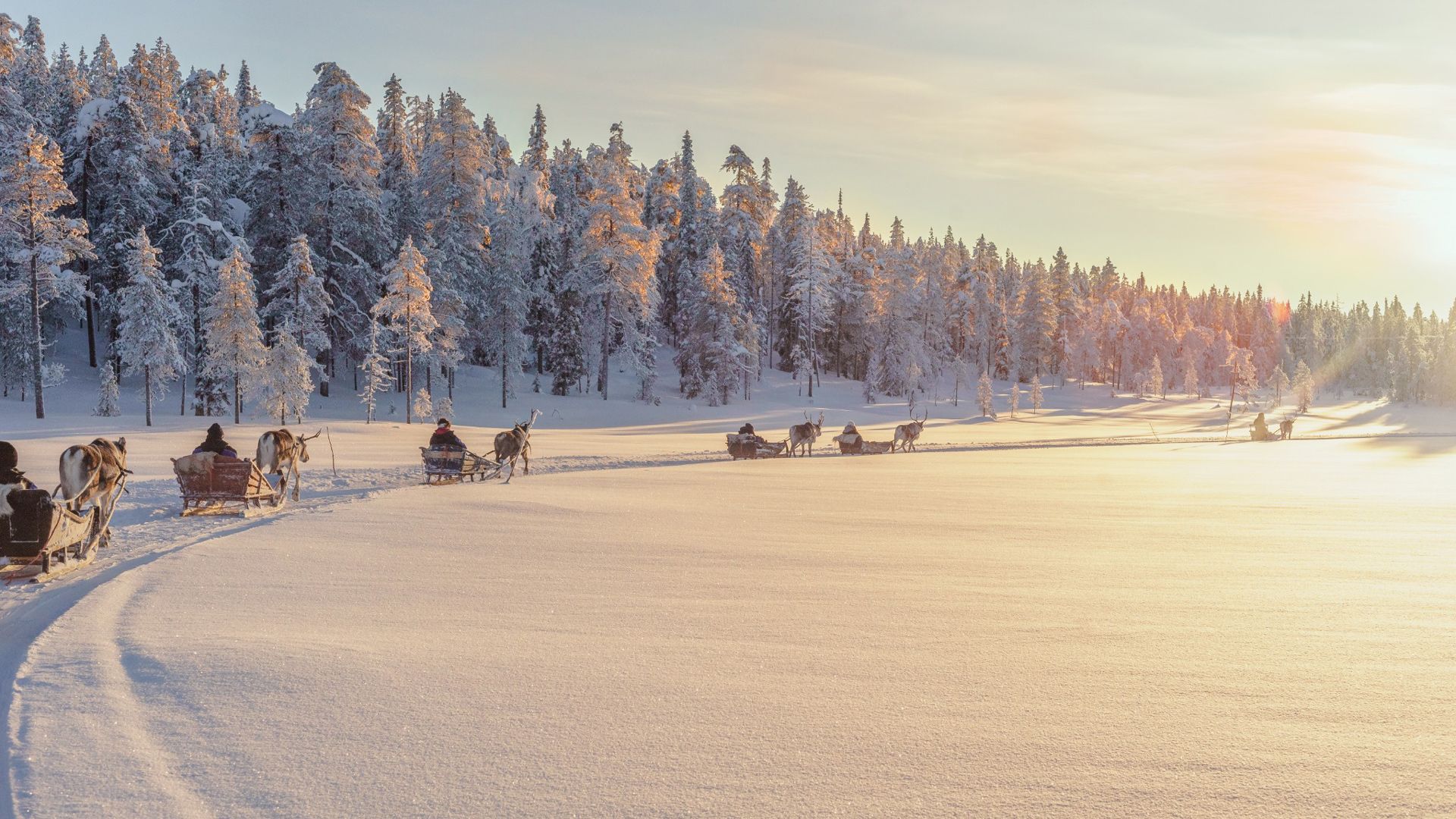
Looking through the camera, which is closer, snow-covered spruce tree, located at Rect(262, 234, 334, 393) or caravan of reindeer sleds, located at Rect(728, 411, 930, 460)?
caravan of reindeer sleds, located at Rect(728, 411, 930, 460)

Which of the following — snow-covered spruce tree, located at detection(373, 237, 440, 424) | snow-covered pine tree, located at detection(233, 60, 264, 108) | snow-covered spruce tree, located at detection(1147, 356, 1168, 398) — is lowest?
snow-covered spruce tree, located at detection(1147, 356, 1168, 398)

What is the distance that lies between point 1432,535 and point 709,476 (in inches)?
568

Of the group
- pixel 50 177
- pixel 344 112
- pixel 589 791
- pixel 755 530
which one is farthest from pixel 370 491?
pixel 344 112

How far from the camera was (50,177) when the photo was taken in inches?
1405

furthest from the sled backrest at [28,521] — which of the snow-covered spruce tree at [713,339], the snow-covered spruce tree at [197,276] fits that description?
the snow-covered spruce tree at [713,339]

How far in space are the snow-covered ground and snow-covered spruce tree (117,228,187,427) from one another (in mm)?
29032

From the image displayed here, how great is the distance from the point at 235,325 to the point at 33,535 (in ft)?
104

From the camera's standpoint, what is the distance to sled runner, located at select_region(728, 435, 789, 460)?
2777 centimetres

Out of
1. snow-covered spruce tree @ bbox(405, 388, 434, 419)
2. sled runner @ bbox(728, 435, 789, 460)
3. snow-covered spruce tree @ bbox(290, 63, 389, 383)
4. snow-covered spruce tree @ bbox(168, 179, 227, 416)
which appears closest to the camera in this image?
sled runner @ bbox(728, 435, 789, 460)

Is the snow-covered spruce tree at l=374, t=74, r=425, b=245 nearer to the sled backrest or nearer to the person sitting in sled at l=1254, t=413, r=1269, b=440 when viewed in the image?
the sled backrest

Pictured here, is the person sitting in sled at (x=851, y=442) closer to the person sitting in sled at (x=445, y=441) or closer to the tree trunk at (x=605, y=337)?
the person sitting in sled at (x=445, y=441)

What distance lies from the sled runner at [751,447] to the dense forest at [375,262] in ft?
65.6

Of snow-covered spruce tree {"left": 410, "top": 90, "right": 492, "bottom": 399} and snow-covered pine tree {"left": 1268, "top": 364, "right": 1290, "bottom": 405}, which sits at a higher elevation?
snow-covered spruce tree {"left": 410, "top": 90, "right": 492, "bottom": 399}

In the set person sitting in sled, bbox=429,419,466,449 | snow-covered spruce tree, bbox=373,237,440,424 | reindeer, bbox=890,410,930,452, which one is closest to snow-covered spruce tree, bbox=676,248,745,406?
snow-covered spruce tree, bbox=373,237,440,424
